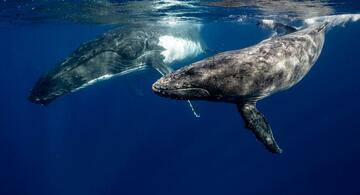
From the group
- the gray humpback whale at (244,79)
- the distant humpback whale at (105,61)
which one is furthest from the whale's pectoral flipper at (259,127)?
the distant humpback whale at (105,61)

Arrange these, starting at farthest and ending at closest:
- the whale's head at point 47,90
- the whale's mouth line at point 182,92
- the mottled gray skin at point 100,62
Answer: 1. the mottled gray skin at point 100,62
2. the whale's head at point 47,90
3. the whale's mouth line at point 182,92

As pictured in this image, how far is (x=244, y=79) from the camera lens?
243 inches

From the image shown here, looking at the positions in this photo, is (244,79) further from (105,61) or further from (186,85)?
(105,61)

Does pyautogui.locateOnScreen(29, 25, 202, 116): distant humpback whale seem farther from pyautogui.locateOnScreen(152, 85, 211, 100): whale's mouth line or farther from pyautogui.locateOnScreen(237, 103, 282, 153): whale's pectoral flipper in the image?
pyautogui.locateOnScreen(152, 85, 211, 100): whale's mouth line

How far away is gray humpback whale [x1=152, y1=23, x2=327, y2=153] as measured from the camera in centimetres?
577

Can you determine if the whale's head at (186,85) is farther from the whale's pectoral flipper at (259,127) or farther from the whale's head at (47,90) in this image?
the whale's head at (47,90)

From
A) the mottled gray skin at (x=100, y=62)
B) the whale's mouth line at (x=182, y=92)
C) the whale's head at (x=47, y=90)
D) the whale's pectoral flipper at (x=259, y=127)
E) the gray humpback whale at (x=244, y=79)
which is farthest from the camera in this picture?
the mottled gray skin at (x=100, y=62)

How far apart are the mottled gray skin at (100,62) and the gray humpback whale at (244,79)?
5.39 meters

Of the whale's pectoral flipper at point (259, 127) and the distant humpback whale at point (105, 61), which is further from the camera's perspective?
the distant humpback whale at point (105, 61)

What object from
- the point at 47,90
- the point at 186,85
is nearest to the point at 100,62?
the point at 47,90

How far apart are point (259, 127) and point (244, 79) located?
2.90ft

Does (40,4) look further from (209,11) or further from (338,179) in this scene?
(338,179)

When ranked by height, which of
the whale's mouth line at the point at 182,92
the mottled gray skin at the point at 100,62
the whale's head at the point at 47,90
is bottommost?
the whale's head at the point at 47,90

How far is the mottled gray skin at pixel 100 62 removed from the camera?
10086mm
